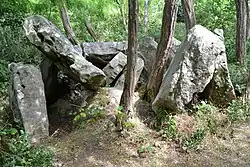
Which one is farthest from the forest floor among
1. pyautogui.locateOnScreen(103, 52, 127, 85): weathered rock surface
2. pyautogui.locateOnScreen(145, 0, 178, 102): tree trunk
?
pyautogui.locateOnScreen(103, 52, 127, 85): weathered rock surface

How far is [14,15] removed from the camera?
8680mm

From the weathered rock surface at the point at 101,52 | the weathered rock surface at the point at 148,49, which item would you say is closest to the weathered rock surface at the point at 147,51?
the weathered rock surface at the point at 148,49

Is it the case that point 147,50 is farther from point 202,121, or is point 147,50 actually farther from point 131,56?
point 202,121

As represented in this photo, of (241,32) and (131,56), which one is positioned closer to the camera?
(131,56)

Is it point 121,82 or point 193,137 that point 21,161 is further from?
point 121,82

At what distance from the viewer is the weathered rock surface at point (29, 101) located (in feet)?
16.8

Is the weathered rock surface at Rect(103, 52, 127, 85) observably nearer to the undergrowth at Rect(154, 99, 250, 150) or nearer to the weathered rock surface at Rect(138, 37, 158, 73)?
the weathered rock surface at Rect(138, 37, 158, 73)

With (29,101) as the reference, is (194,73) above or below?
above

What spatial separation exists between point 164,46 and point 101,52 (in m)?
2.07

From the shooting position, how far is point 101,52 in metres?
7.08

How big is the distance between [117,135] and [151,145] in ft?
1.81

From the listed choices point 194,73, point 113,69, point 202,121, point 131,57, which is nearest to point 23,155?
point 131,57

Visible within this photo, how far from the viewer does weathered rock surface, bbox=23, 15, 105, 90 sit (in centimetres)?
564

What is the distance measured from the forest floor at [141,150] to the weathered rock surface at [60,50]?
99 centimetres
